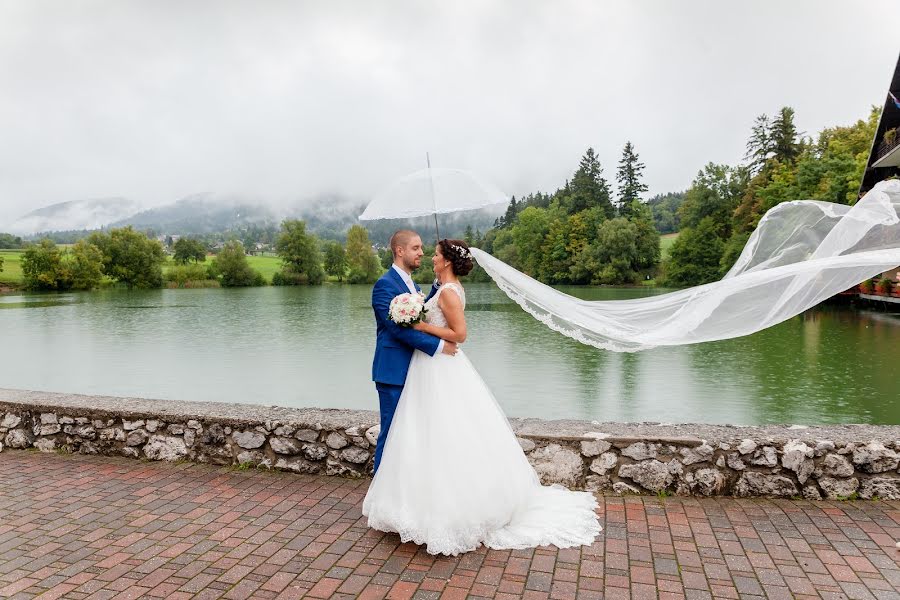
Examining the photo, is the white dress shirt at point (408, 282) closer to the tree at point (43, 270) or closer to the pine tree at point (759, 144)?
the pine tree at point (759, 144)

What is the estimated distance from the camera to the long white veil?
12.2ft

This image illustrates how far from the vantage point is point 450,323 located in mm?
3633

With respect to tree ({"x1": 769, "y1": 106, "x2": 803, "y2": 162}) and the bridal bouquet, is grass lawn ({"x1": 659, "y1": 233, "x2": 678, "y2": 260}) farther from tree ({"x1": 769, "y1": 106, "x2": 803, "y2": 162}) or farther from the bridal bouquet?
the bridal bouquet

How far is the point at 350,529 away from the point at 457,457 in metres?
0.77

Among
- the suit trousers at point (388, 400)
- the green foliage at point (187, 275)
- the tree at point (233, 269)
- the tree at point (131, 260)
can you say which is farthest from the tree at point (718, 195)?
the suit trousers at point (388, 400)

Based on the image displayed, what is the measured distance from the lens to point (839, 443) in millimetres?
3842

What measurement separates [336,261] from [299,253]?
520cm

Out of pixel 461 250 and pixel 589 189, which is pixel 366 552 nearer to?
pixel 461 250

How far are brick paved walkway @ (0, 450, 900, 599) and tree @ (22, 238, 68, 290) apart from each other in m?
66.0

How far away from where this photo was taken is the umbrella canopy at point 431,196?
4004 millimetres

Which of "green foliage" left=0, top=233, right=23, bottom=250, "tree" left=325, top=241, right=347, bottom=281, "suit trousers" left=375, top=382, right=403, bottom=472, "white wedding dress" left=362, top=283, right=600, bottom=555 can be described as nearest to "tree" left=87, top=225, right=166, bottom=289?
"tree" left=325, top=241, right=347, bottom=281

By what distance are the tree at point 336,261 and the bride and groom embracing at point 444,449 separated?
245 feet

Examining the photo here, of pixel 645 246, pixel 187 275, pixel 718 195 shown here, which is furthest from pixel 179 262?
pixel 718 195

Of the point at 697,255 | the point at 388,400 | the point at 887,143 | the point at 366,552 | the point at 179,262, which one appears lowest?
the point at 366,552
